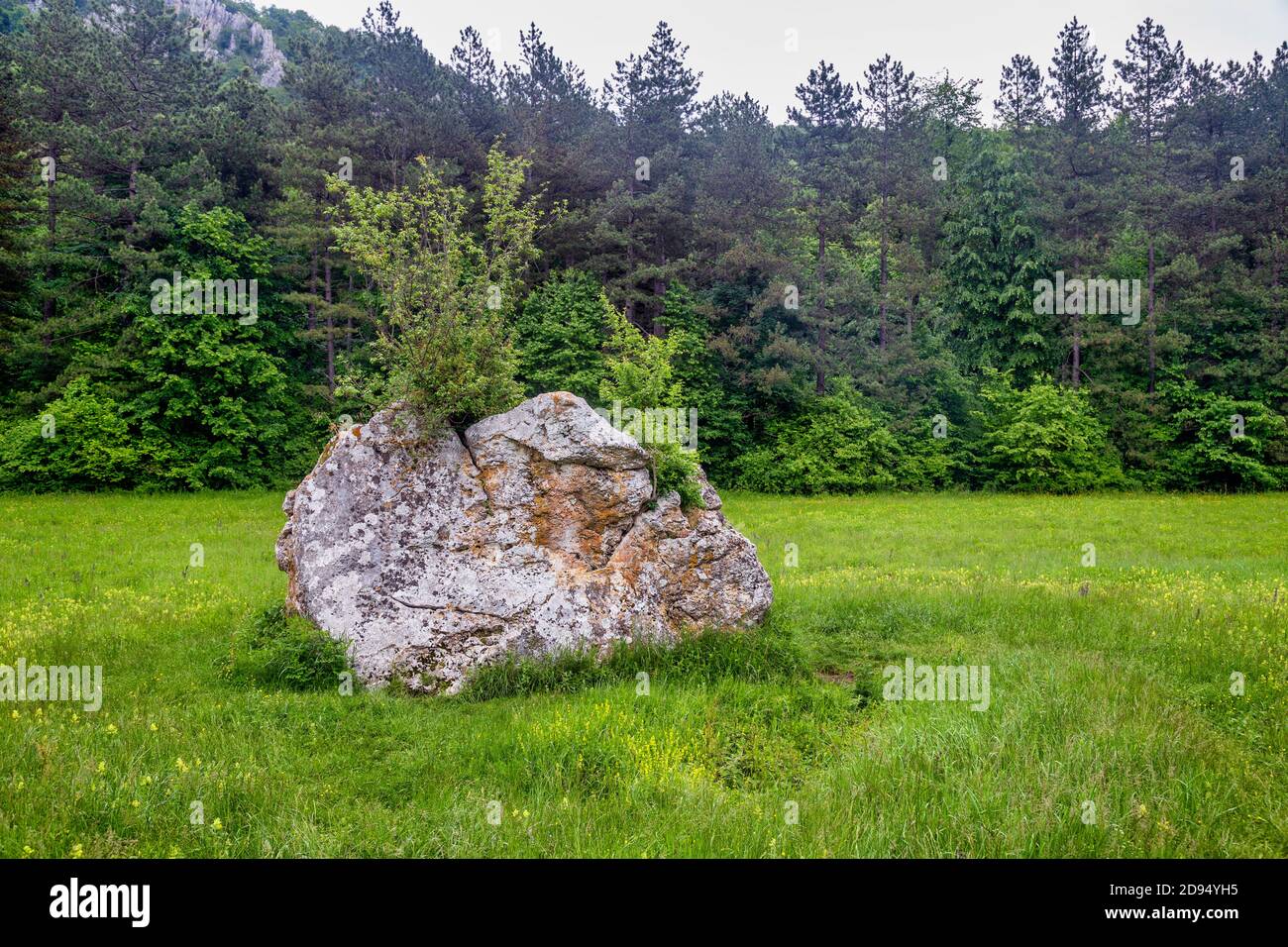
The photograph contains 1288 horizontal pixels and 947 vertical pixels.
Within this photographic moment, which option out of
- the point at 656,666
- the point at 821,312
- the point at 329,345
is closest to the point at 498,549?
the point at 656,666

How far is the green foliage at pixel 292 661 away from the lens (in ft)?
26.4

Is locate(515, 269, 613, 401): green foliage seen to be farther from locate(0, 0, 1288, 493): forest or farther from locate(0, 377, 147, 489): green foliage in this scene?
locate(0, 377, 147, 489): green foliage

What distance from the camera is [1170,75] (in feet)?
140

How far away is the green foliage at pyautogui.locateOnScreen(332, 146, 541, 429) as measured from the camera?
9914 mm

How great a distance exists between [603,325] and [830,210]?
1341 centimetres

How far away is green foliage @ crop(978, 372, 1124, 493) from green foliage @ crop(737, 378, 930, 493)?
15.0ft

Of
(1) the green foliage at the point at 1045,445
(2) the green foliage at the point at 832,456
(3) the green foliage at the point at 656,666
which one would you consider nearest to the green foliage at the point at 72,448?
(2) the green foliage at the point at 832,456

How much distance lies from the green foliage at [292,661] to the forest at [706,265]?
26.6m

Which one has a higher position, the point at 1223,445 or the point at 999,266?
the point at 999,266

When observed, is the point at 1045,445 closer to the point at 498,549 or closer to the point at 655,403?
the point at 655,403

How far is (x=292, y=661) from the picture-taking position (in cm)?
818

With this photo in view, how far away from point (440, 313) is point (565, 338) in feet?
84.2

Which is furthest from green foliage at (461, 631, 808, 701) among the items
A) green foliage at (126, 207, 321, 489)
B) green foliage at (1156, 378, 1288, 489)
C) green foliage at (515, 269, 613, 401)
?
green foliage at (1156, 378, 1288, 489)
